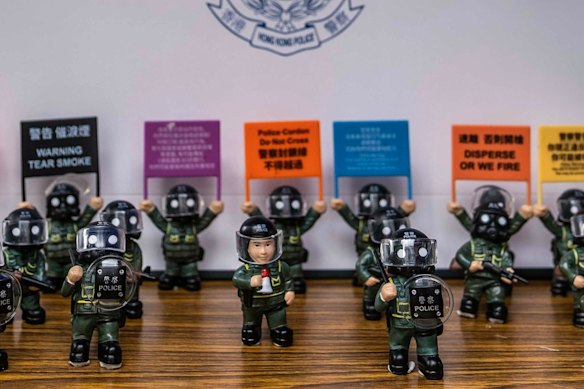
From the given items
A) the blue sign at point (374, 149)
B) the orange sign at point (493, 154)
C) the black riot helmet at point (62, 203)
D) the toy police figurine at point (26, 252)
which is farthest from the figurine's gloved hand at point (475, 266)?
the black riot helmet at point (62, 203)

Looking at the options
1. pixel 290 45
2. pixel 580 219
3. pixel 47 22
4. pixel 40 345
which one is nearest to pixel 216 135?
pixel 290 45

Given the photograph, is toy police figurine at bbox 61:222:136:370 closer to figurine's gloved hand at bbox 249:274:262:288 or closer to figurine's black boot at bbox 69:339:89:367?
figurine's black boot at bbox 69:339:89:367

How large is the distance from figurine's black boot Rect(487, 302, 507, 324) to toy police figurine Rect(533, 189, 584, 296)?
88 cm

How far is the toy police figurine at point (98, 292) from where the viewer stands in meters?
3.80

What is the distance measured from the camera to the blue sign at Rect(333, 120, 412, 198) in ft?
19.0

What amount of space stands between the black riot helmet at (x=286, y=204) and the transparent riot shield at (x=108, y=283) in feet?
6.11

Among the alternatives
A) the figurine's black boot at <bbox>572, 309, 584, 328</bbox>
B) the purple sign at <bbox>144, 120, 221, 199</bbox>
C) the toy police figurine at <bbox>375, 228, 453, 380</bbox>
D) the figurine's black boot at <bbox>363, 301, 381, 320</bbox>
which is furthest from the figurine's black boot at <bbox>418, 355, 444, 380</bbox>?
the purple sign at <bbox>144, 120, 221, 199</bbox>

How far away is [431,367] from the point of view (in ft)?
11.9

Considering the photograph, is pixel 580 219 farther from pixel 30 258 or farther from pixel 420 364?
pixel 30 258

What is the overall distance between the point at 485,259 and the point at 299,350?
147cm

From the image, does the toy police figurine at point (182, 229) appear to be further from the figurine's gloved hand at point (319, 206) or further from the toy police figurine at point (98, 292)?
the toy police figurine at point (98, 292)

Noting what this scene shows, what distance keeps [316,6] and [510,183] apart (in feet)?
6.72

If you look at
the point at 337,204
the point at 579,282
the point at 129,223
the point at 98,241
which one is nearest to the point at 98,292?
the point at 98,241

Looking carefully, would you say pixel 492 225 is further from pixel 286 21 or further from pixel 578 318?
pixel 286 21
